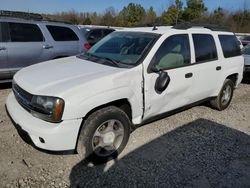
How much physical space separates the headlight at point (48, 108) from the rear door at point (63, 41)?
404 centimetres

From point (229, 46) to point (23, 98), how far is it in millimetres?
4222

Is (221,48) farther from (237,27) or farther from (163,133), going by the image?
(237,27)

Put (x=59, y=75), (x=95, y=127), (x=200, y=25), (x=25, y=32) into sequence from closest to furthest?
1. (x=95, y=127)
2. (x=59, y=75)
3. (x=200, y=25)
4. (x=25, y=32)

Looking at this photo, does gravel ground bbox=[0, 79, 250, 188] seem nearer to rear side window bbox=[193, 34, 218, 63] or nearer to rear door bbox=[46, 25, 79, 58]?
rear side window bbox=[193, 34, 218, 63]

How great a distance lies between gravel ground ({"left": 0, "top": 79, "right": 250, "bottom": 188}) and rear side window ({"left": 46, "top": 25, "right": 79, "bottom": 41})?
3062 millimetres

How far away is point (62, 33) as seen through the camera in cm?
700

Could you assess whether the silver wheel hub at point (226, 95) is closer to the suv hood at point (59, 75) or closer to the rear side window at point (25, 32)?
the suv hood at point (59, 75)

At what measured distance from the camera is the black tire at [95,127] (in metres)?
3.04

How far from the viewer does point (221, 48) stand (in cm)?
497

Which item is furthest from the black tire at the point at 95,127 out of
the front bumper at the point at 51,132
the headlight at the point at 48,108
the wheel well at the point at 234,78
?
the wheel well at the point at 234,78

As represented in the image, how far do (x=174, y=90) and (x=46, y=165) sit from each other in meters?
2.17

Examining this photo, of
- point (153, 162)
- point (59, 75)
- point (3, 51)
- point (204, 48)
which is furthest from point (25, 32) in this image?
point (153, 162)

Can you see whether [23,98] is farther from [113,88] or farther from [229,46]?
[229,46]

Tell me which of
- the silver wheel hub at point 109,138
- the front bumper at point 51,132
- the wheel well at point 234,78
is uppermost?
the wheel well at point 234,78
